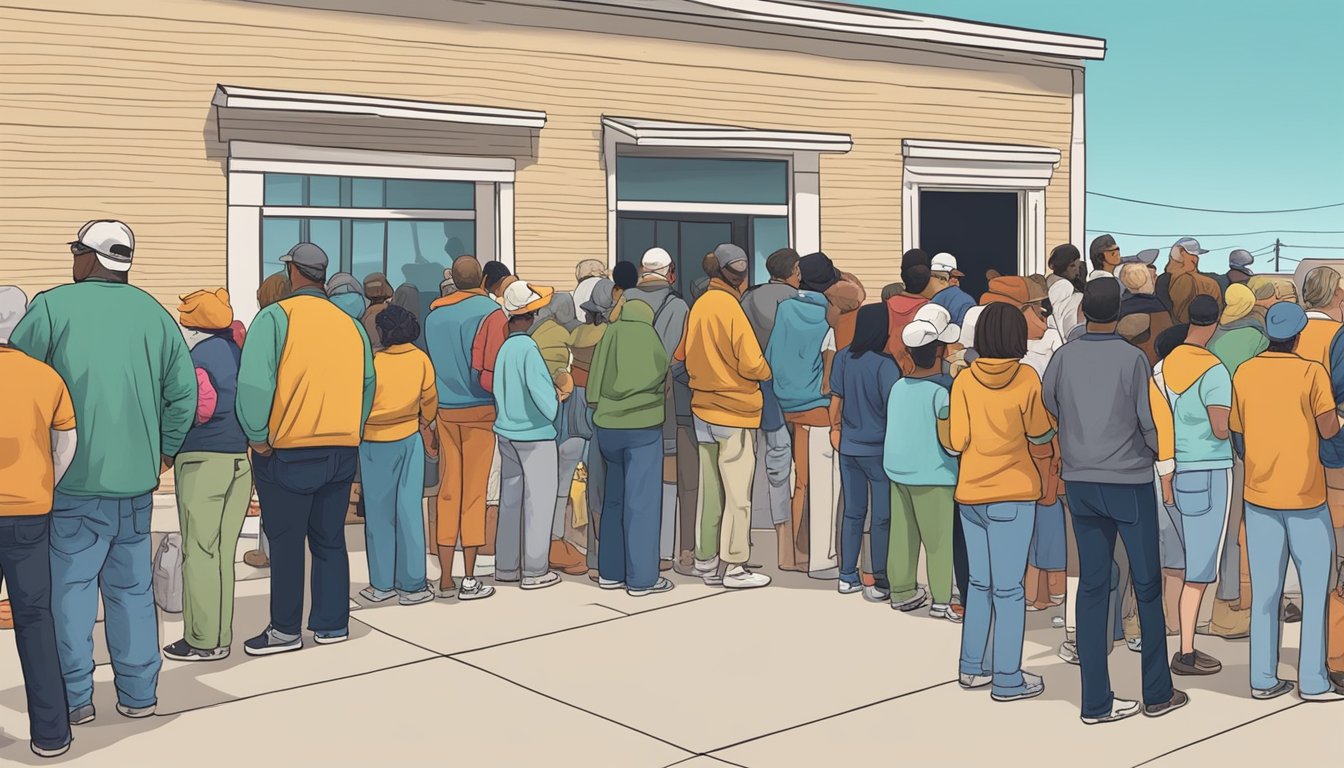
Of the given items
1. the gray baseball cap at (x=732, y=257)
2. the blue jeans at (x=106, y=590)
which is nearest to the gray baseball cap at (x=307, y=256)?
the blue jeans at (x=106, y=590)

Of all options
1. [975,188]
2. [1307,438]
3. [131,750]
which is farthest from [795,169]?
[131,750]

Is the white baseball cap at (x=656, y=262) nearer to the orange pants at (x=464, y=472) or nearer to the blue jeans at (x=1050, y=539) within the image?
the orange pants at (x=464, y=472)

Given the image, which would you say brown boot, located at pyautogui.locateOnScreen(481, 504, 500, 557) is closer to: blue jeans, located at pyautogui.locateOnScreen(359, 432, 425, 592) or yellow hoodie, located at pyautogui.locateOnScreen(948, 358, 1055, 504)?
blue jeans, located at pyautogui.locateOnScreen(359, 432, 425, 592)

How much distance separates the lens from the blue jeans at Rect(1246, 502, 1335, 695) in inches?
236

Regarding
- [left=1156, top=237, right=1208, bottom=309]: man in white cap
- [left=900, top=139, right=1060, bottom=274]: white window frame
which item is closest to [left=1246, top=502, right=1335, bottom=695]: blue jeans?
[left=1156, top=237, right=1208, bottom=309]: man in white cap

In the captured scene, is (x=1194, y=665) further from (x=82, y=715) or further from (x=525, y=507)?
(x=82, y=715)

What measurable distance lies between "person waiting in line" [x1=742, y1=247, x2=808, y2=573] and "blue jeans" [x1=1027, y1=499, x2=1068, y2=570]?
1.90 m

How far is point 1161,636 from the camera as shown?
5.93m

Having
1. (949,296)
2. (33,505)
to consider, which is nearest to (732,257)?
(949,296)

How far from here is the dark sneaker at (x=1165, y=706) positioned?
236 inches

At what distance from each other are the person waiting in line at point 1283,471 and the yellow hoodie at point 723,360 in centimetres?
308

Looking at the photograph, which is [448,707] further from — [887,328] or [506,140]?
[506,140]

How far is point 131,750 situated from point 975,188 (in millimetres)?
12290

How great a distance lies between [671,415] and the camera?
9.17 metres
